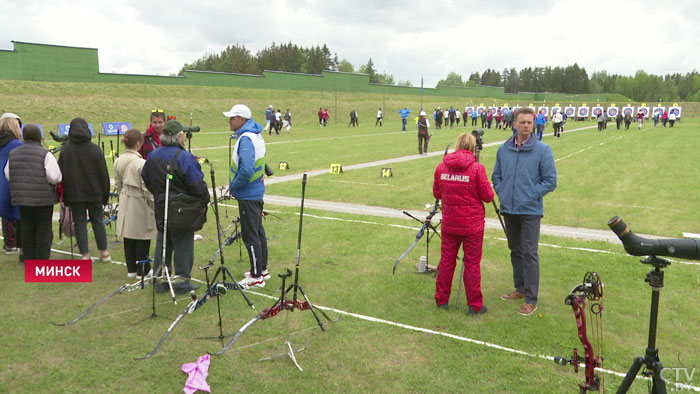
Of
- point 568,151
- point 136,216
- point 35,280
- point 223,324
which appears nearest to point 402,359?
point 223,324

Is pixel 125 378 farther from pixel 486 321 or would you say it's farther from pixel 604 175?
pixel 604 175

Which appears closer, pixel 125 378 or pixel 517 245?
pixel 125 378

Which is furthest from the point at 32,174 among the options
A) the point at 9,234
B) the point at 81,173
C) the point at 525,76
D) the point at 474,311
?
the point at 525,76

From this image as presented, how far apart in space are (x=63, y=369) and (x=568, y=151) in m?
23.9

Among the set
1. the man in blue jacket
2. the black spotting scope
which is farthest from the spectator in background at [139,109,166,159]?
the black spotting scope

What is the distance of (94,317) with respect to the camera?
5355 millimetres

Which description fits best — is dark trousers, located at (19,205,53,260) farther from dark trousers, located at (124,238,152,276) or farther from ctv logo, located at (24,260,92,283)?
dark trousers, located at (124,238,152,276)

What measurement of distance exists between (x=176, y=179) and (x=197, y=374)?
95.1 inches

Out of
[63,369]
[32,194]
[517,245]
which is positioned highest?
[32,194]

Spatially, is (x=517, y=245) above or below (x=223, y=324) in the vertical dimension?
above

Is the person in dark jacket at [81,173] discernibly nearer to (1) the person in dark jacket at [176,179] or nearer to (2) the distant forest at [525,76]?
(1) the person in dark jacket at [176,179]

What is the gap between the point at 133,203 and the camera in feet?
20.4

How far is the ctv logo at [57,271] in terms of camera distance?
6.34 m

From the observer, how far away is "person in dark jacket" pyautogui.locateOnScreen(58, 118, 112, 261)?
6602 mm
